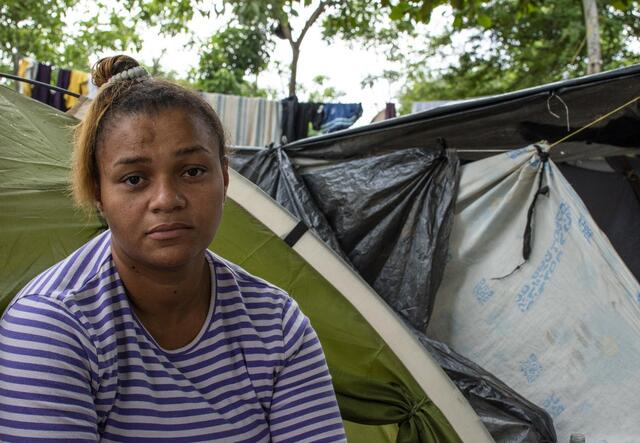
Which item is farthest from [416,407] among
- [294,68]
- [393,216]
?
[294,68]

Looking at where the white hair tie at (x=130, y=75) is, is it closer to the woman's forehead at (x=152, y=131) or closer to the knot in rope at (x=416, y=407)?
the woman's forehead at (x=152, y=131)

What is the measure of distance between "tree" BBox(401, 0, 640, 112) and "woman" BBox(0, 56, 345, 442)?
754 centimetres

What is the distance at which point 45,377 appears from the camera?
107 cm

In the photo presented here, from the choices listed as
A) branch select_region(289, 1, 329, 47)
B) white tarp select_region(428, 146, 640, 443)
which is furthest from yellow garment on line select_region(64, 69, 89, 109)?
white tarp select_region(428, 146, 640, 443)

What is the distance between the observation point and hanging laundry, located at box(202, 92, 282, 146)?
6312 mm

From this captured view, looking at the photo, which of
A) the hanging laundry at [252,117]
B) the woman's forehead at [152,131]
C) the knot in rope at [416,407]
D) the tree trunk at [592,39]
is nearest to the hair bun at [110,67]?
the woman's forehead at [152,131]

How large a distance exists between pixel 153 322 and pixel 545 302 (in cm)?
193

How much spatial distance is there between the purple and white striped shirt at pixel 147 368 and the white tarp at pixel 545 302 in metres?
1.63

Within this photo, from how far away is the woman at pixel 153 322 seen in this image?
3.57 ft

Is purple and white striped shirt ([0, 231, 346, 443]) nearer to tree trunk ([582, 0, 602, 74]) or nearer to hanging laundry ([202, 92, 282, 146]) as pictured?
hanging laundry ([202, 92, 282, 146])

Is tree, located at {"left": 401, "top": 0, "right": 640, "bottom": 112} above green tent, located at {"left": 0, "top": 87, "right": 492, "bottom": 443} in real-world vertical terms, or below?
above

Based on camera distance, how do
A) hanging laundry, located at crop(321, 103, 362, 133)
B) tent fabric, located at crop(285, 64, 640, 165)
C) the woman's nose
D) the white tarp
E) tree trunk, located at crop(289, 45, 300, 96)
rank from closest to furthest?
1. the woman's nose
2. the white tarp
3. tent fabric, located at crop(285, 64, 640, 165)
4. hanging laundry, located at crop(321, 103, 362, 133)
5. tree trunk, located at crop(289, 45, 300, 96)

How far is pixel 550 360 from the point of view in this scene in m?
2.75

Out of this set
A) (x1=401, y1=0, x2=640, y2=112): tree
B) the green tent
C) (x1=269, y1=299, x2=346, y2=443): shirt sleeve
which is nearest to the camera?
(x1=269, y1=299, x2=346, y2=443): shirt sleeve
